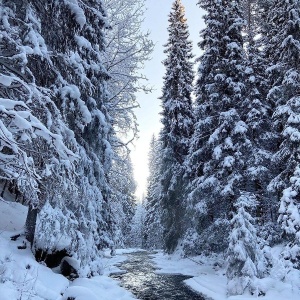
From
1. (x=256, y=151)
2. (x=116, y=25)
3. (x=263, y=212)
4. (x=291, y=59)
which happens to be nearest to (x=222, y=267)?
(x=263, y=212)

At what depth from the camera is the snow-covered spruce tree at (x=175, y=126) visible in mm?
22094

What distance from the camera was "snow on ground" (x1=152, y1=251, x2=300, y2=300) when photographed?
935 centimetres

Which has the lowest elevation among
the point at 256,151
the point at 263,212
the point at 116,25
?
the point at 263,212

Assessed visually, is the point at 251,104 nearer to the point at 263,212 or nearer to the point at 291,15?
the point at 291,15

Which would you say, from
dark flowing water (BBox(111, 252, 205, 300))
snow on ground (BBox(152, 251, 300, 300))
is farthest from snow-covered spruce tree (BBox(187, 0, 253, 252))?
dark flowing water (BBox(111, 252, 205, 300))

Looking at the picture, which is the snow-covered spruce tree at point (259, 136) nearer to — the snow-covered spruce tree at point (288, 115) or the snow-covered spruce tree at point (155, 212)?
the snow-covered spruce tree at point (288, 115)

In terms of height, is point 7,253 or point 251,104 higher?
point 251,104

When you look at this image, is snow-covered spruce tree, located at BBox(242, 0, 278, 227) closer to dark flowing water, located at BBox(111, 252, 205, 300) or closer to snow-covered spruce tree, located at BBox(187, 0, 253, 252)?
snow-covered spruce tree, located at BBox(187, 0, 253, 252)

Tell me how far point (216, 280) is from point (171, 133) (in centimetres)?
1183

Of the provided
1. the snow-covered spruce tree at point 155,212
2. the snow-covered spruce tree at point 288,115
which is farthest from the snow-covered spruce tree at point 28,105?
the snow-covered spruce tree at point 155,212

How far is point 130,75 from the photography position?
15.6m

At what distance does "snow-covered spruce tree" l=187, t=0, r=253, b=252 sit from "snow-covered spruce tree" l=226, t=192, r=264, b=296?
2.95 metres

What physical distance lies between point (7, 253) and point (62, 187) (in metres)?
2.52

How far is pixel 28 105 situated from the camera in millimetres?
5855
